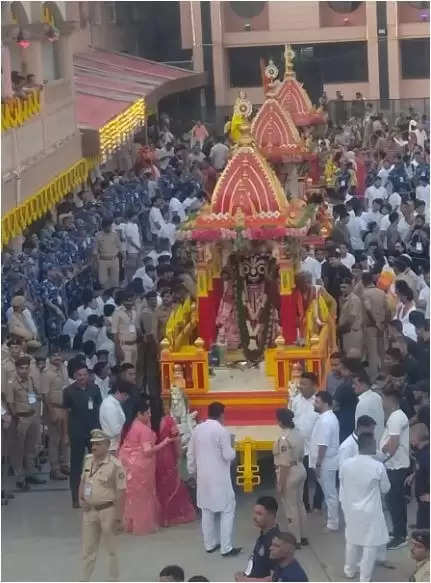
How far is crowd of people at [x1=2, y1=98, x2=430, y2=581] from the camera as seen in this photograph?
10625 mm

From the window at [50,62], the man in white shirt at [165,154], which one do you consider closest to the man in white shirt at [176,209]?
the window at [50,62]

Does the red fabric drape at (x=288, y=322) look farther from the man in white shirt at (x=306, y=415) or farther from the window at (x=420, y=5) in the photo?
the window at (x=420, y=5)

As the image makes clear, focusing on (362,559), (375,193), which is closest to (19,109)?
(375,193)

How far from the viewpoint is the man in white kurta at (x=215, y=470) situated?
11.4m

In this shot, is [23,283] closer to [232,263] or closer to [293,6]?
[232,263]

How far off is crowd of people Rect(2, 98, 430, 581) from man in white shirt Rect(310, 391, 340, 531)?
0.01 m

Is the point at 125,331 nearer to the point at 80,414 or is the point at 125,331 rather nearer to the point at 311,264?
the point at 311,264

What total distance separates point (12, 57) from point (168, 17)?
1896 cm

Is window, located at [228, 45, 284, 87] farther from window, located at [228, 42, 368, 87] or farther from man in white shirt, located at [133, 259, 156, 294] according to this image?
man in white shirt, located at [133, 259, 156, 294]

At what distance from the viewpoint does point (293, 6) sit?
39125 millimetres

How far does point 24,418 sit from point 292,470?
276 centimetres

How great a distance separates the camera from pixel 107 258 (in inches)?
786

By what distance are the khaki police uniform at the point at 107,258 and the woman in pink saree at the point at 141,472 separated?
26.3 ft

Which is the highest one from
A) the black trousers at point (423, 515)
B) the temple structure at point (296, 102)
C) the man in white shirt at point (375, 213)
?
the temple structure at point (296, 102)
